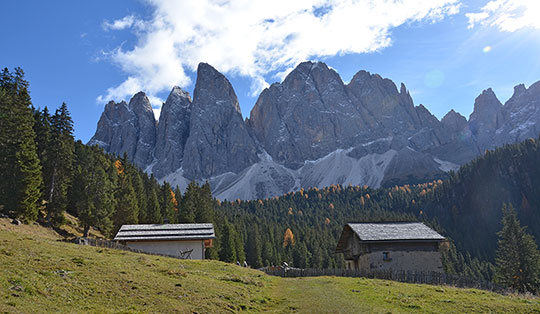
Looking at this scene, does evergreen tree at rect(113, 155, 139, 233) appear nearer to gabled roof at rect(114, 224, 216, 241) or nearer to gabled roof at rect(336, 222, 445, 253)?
gabled roof at rect(114, 224, 216, 241)

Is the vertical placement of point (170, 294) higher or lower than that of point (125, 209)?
lower

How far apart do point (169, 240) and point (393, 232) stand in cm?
2566

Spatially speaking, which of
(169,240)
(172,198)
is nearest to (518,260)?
(169,240)

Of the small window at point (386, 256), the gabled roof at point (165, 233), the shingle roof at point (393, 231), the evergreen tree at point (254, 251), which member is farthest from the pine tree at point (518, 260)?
the evergreen tree at point (254, 251)

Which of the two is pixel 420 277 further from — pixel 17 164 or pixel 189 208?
pixel 189 208

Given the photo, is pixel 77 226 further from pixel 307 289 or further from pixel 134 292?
pixel 134 292

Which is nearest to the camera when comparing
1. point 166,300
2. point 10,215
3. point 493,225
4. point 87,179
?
point 166,300

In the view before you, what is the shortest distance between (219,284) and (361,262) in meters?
26.1

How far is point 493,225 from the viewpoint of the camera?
163375 mm

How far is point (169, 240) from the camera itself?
47000mm

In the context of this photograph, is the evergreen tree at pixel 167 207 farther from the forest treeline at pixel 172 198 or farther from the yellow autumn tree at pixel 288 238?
the yellow autumn tree at pixel 288 238

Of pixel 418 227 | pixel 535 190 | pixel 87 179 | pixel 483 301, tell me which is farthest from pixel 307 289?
pixel 535 190

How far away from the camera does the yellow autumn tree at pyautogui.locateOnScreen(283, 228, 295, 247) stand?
437 ft

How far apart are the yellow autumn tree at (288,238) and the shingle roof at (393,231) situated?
287ft
